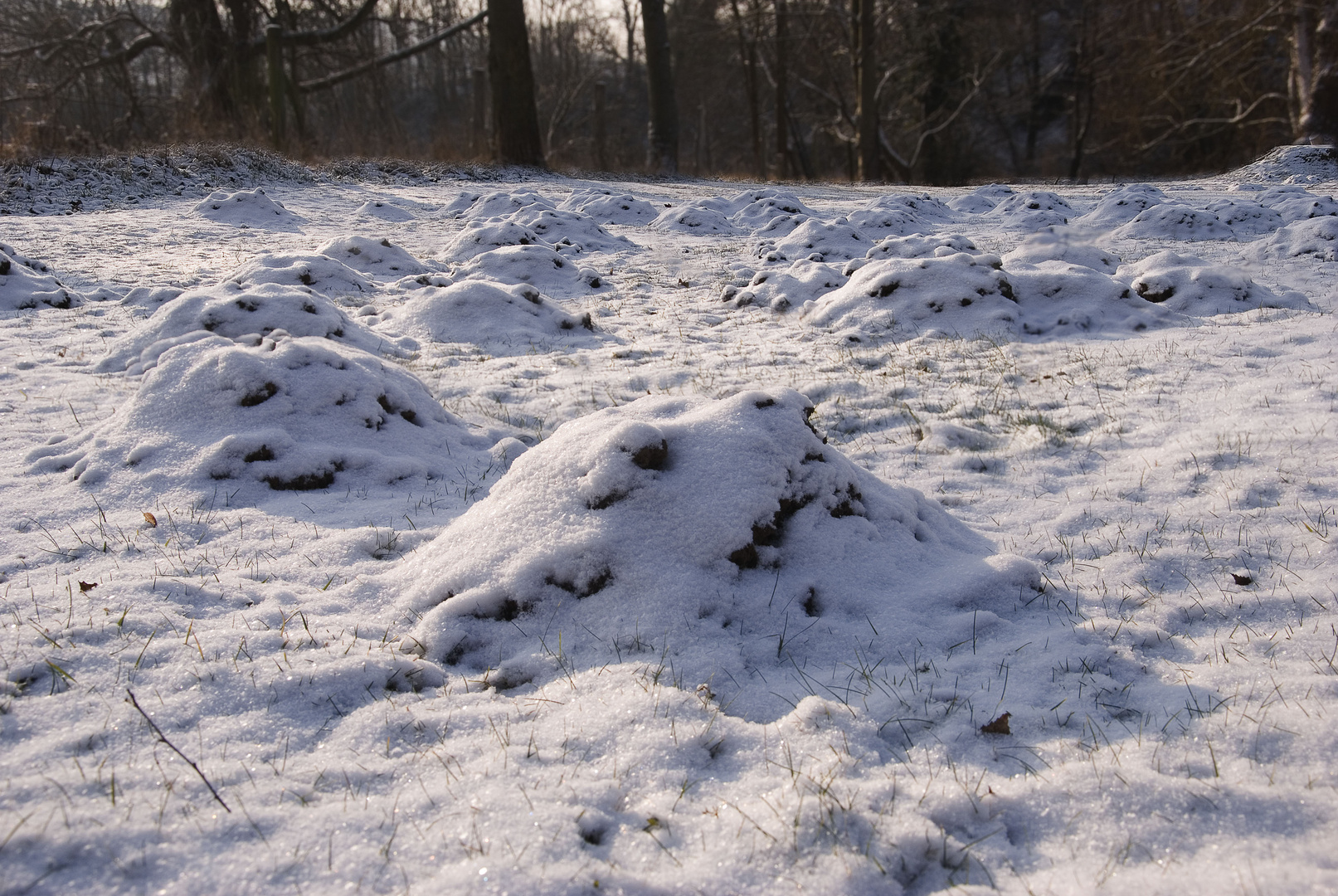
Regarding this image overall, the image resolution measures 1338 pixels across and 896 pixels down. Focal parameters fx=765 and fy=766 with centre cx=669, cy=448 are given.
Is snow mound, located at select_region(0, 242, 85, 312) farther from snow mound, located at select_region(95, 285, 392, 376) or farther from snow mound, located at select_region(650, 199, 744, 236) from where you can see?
snow mound, located at select_region(650, 199, 744, 236)

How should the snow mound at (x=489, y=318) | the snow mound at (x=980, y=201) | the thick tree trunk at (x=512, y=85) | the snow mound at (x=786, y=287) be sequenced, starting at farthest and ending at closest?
the thick tree trunk at (x=512, y=85) < the snow mound at (x=980, y=201) < the snow mound at (x=786, y=287) < the snow mound at (x=489, y=318)

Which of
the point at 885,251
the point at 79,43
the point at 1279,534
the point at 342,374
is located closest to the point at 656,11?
the point at 79,43

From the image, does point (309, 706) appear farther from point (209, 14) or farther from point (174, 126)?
point (209, 14)

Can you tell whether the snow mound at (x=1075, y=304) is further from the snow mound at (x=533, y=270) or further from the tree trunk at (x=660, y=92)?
the tree trunk at (x=660, y=92)

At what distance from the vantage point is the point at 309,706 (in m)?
2.13

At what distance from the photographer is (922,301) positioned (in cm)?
659

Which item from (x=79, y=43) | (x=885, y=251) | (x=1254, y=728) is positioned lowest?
(x=1254, y=728)

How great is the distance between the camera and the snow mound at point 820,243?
9.30 meters

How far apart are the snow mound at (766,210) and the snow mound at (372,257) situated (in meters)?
5.38

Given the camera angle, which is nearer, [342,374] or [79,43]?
[342,374]

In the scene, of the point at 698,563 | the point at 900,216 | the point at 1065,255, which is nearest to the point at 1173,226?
the point at 1065,255

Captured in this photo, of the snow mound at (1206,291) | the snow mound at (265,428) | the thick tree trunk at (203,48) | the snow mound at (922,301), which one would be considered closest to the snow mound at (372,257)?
the snow mound at (265,428)

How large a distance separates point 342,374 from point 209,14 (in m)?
18.9

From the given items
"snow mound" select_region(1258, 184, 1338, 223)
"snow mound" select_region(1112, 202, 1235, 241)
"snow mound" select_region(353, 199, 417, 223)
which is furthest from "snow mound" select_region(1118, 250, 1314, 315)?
"snow mound" select_region(353, 199, 417, 223)
